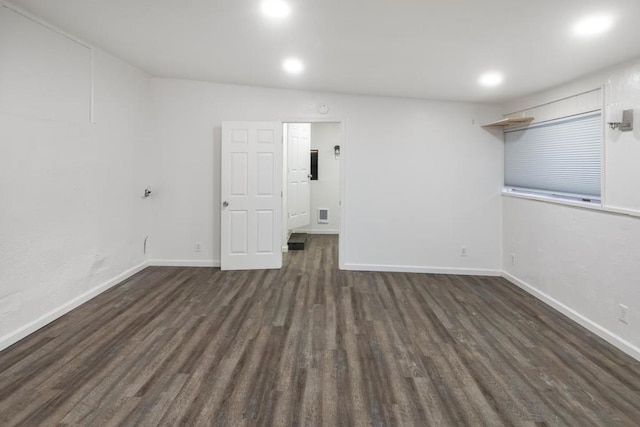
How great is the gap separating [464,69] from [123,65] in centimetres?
377

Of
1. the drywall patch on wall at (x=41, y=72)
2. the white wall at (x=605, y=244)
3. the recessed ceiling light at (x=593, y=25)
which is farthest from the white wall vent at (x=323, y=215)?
the recessed ceiling light at (x=593, y=25)

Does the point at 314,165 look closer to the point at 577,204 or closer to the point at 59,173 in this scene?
the point at 59,173

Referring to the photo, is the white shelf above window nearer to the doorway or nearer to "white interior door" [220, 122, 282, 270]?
"white interior door" [220, 122, 282, 270]

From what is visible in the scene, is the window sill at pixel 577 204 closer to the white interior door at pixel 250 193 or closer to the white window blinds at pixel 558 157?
the white window blinds at pixel 558 157

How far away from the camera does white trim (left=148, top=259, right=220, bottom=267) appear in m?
5.12

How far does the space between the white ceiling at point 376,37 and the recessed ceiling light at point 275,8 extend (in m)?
0.05

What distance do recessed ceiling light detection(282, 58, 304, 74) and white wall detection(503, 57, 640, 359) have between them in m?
2.62

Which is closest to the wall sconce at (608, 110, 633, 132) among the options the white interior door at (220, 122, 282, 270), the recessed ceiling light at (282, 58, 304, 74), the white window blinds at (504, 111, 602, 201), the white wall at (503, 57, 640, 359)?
the white wall at (503, 57, 640, 359)

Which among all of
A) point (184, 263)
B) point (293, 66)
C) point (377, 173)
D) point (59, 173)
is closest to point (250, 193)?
point (184, 263)

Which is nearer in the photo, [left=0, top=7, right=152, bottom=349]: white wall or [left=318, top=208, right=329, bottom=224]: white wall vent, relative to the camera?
[left=0, top=7, right=152, bottom=349]: white wall

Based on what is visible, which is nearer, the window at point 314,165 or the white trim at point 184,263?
the white trim at point 184,263

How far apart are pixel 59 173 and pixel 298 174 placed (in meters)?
4.44

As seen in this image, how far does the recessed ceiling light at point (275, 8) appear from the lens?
235cm

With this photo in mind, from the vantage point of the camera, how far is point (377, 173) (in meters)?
4.96
